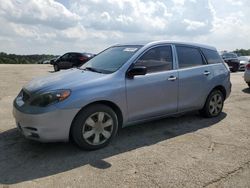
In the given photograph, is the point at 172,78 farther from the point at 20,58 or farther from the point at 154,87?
the point at 20,58

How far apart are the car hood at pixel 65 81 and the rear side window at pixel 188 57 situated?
70.5 inches

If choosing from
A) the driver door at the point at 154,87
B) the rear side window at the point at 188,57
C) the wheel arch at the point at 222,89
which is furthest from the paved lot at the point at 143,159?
the rear side window at the point at 188,57

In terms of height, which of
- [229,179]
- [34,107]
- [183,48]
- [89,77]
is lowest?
[229,179]

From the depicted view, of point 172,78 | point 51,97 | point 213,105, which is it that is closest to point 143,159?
point 51,97

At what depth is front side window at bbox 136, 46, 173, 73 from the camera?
5.54m


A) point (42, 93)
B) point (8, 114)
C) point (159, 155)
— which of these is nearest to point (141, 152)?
point (159, 155)

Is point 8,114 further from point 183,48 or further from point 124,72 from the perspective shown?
point 183,48

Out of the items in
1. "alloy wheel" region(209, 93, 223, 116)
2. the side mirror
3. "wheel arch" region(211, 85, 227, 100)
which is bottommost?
"alloy wheel" region(209, 93, 223, 116)

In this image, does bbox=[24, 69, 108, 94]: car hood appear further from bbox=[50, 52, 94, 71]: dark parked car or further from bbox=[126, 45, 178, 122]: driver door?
bbox=[50, 52, 94, 71]: dark parked car

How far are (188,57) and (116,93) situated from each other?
2064mm

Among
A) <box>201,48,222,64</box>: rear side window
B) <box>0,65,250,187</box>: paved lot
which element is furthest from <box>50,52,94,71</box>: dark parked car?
<box>0,65,250,187</box>: paved lot

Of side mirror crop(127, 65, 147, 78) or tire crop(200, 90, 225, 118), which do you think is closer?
side mirror crop(127, 65, 147, 78)

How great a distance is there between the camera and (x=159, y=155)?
4691 millimetres

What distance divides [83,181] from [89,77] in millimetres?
1738
